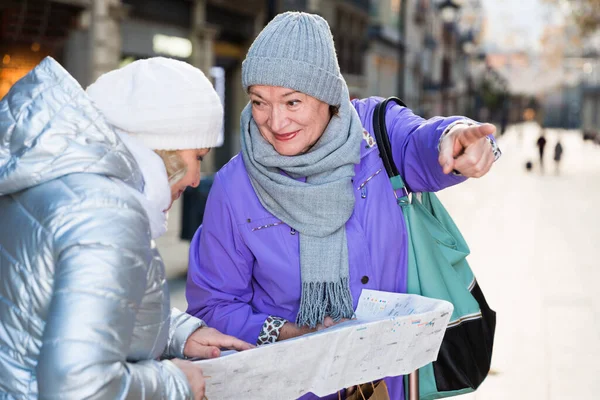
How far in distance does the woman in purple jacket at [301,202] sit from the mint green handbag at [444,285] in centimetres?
4

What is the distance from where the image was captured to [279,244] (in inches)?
102

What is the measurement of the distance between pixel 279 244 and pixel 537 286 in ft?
22.6

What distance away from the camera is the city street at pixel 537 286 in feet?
18.9

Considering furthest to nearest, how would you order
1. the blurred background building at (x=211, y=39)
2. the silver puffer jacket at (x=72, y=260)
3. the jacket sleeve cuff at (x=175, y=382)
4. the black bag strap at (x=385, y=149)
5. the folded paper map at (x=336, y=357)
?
the blurred background building at (x=211, y=39), the black bag strap at (x=385, y=149), the folded paper map at (x=336, y=357), the jacket sleeve cuff at (x=175, y=382), the silver puffer jacket at (x=72, y=260)

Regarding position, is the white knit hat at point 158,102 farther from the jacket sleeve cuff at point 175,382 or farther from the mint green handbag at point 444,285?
the mint green handbag at point 444,285

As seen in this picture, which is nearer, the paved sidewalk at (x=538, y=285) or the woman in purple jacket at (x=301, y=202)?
the woman in purple jacket at (x=301, y=202)

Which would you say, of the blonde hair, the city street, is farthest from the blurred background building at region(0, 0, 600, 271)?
the blonde hair

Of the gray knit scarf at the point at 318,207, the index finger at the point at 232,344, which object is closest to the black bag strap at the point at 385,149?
the gray knit scarf at the point at 318,207

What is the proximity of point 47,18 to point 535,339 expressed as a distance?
923 centimetres

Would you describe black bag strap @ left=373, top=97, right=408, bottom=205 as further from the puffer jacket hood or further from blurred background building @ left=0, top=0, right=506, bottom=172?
blurred background building @ left=0, top=0, right=506, bottom=172

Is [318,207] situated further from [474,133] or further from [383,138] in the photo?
[474,133]

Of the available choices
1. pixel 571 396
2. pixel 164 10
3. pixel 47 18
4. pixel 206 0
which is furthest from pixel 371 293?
pixel 206 0

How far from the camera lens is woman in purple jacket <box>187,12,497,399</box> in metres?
2.54

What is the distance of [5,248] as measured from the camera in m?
1.71
